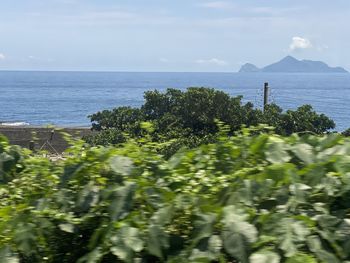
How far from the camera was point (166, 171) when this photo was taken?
2.21 metres

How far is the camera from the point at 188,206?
1960 mm

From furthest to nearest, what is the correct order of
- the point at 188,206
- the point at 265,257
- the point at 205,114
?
the point at 205,114 → the point at 188,206 → the point at 265,257

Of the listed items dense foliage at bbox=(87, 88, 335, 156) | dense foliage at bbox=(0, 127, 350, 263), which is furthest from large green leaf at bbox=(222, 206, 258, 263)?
dense foliage at bbox=(87, 88, 335, 156)

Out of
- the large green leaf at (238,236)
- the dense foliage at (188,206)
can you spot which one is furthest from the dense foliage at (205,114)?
the large green leaf at (238,236)

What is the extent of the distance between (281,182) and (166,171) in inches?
17.7

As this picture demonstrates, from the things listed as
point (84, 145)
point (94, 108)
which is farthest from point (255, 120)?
point (94, 108)

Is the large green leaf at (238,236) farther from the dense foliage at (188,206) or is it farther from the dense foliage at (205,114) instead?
the dense foliage at (205,114)

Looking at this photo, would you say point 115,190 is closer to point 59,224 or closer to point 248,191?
point 59,224

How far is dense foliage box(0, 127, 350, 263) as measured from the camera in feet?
5.88

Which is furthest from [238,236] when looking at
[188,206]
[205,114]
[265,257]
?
[205,114]

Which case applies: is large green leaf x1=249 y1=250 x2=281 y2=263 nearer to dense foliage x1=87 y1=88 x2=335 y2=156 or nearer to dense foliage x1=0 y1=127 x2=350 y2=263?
dense foliage x1=0 y1=127 x2=350 y2=263

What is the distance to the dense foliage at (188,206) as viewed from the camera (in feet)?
5.88

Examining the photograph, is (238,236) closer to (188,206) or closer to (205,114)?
(188,206)

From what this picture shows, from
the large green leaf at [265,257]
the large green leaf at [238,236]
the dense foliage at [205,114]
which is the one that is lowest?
the dense foliage at [205,114]
